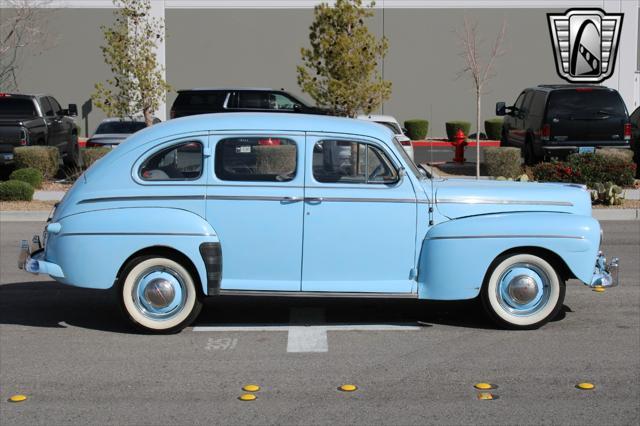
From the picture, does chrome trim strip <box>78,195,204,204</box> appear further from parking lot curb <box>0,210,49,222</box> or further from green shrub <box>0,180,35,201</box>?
green shrub <box>0,180,35,201</box>

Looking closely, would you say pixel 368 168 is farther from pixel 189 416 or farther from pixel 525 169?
pixel 525 169

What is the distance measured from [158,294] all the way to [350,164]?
1928 mm

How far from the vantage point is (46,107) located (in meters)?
23.5

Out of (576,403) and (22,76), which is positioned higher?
(22,76)

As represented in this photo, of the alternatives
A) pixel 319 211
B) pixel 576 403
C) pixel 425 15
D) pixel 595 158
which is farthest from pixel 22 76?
pixel 576 403

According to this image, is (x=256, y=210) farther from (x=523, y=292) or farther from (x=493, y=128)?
(x=493, y=128)

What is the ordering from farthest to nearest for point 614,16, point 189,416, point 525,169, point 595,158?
point 614,16 → point 525,169 → point 595,158 → point 189,416

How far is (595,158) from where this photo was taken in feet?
61.5

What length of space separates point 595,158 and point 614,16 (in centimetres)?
1835

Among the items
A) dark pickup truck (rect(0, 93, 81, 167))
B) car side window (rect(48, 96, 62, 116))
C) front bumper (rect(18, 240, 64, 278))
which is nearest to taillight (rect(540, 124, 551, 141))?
dark pickup truck (rect(0, 93, 81, 167))

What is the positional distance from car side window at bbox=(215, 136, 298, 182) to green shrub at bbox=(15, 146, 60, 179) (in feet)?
43.0

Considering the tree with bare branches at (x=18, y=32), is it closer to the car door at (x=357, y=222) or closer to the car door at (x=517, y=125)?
the car door at (x=517, y=125)

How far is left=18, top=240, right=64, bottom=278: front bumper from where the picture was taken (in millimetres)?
8523

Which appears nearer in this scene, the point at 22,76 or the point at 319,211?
the point at 319,211
